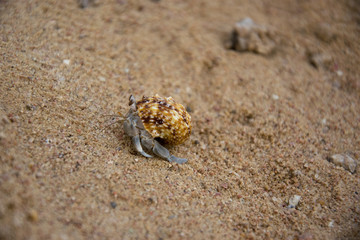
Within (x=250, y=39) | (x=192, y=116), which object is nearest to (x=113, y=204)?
(x=192, y=116)

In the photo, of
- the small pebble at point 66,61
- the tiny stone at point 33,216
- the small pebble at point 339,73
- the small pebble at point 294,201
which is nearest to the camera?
the tiny stone at point 33,216

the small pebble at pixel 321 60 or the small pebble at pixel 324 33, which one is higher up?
the small pebble at pixel 324 33

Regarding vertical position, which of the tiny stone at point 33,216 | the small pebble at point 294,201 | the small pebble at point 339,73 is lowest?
the small pebble at point 294,201

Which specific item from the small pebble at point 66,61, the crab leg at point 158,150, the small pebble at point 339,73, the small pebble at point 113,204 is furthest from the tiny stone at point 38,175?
the small pebble at point 339,73

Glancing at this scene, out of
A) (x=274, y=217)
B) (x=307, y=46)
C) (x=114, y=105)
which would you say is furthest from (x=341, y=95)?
(x=114, y=105)

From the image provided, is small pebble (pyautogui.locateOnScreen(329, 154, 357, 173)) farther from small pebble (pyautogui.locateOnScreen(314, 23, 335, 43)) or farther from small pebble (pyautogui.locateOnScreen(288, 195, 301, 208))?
small pebble (pyautogui.locateOnScreen(314, 23, 335, 43))

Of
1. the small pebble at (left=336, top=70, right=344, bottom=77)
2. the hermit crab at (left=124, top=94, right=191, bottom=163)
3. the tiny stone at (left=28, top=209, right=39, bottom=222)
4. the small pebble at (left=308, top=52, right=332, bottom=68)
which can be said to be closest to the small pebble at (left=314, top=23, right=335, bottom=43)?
the small pebble at (left=308, top=52, right=332, bottom=68)

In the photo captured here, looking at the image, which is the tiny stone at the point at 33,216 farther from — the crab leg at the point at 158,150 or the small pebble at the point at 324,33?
the small pebble at the point at 324,33

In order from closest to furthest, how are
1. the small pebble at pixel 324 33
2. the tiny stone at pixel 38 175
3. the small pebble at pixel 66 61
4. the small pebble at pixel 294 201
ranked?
the tiny stone at pixel 38 175 → the small pebble at pixel 294 201 → the small pebble at pixel 66 61 → the small pebble at pixel 324 33

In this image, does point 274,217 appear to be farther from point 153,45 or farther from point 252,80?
point 153,45
